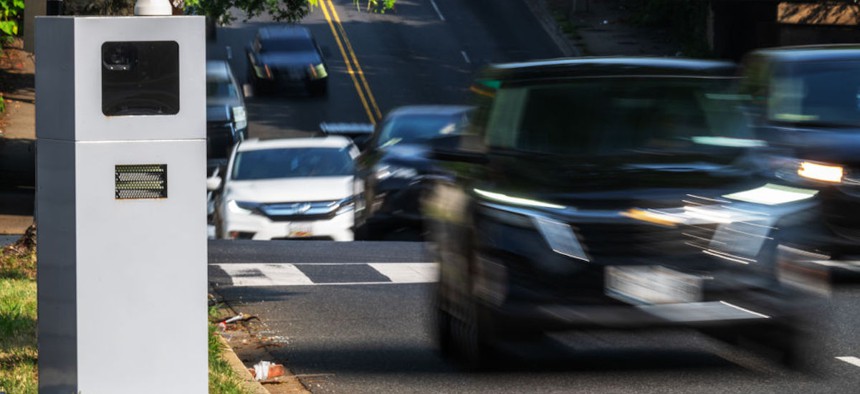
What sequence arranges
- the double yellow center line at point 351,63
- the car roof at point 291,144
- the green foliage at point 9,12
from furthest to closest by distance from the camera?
the double yellow center line at point 351,63 → the green foliage at point 9,12 → the car roof at point 291,144

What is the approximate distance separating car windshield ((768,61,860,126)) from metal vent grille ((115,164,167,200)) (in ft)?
23.1

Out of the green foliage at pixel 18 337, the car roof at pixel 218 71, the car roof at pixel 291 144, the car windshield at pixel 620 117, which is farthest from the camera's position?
the car roof at pixel 218 71

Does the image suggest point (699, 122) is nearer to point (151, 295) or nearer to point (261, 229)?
point (151, 295)

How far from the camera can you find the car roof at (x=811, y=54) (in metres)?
12.3

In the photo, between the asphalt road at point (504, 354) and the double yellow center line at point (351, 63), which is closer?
the asphalt road at point (504, 354)

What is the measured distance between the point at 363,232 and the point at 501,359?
337 inches

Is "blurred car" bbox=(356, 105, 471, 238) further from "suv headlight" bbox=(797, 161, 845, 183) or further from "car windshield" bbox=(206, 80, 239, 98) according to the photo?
"car windshield" bbox=(206, 80, 239, 98)

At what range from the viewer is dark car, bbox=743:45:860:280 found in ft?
37.0

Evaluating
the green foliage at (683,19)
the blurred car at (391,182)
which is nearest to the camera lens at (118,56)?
the blurred car at (391,182)

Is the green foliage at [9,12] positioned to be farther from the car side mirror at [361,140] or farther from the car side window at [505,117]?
the car side window at [505,117]

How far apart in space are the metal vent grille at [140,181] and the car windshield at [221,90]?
20882 millimetres

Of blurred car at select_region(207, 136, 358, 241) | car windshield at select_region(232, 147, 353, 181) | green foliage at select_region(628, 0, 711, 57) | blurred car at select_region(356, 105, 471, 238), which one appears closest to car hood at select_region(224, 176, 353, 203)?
blurred car at select_region(207, 136, 358, 241)

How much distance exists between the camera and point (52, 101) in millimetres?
5934

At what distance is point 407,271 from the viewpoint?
43.7 feet
